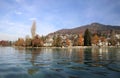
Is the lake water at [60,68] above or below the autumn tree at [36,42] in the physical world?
below

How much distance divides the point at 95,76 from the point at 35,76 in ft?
19.4

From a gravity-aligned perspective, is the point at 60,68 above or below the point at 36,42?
below

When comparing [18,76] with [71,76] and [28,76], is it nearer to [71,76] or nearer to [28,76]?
[28,76]

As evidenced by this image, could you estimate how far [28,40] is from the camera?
16688 cm

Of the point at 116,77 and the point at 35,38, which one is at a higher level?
the point at 35,38

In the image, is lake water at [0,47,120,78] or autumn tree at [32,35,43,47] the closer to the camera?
lake water at [0,47,120,78]

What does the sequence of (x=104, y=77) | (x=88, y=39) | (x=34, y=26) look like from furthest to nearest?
(x=88, y=39), (x=34, y=26), (x=104, y=77)

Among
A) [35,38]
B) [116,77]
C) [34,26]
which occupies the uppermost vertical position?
[34,26]

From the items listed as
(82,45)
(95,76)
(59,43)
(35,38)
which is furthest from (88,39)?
(95,76)

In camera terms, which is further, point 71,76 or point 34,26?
point 34,26

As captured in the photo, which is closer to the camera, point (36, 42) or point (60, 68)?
point (60, 68)

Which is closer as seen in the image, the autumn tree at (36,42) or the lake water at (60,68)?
the lake water at (60,68)

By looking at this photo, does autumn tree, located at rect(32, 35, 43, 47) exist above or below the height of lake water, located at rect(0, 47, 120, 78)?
above

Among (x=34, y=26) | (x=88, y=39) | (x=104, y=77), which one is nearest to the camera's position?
(x=104, y=77)
